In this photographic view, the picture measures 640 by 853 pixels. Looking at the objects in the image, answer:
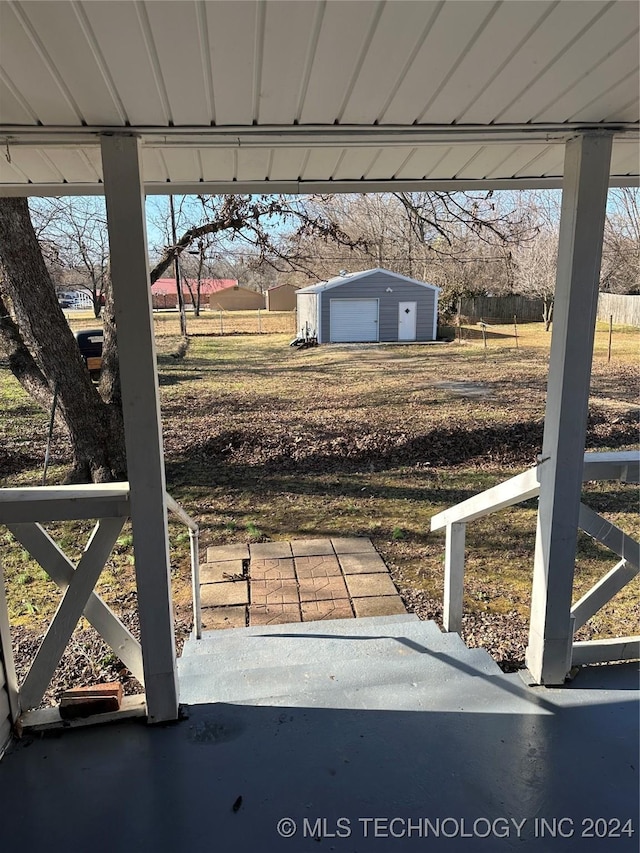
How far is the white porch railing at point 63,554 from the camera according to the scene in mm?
1525

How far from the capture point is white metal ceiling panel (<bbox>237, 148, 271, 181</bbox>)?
1608mm

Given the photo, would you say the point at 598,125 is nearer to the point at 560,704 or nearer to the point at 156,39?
the point at 156,39

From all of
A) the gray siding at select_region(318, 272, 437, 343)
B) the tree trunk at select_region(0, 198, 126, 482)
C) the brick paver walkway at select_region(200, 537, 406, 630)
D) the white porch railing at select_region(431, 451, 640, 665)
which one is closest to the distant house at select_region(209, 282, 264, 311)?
the gray siding at select_region(318, 272, 437, 343)

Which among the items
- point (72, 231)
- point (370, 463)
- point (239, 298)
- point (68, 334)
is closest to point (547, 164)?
point (68, 334)

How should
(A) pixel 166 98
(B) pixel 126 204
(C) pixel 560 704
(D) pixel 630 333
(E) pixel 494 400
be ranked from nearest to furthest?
(A) pixel 166 98, (B) pixel 126 204, (C) pixel 560 704, (E) pixel 494 400, (D) pixel 630 333

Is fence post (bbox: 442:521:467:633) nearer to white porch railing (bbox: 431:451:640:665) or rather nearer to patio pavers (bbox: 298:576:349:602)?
white porch railing (bbox: 431:451:640:665)

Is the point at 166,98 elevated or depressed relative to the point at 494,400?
elevated

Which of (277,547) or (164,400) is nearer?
(277,547)

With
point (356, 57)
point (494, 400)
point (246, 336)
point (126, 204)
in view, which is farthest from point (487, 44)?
point (246, 336)

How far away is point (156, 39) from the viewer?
0.98 meters

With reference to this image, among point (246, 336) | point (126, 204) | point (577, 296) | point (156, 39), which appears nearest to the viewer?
point (156, 39)

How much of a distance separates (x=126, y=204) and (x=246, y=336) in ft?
55.4

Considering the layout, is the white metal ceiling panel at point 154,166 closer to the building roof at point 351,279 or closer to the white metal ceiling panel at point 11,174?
the white metal ceiling panel at point 11,174

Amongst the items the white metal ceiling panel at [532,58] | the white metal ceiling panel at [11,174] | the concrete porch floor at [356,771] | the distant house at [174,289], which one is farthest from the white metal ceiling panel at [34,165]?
the distant house at [174,289]
